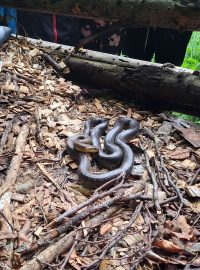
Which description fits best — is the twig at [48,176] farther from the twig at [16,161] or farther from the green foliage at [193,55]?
the green foliage at [193,55]

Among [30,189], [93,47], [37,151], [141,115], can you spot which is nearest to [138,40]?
[93,47]

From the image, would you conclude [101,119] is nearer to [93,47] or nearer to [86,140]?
[86,140]

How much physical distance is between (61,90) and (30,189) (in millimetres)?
2145

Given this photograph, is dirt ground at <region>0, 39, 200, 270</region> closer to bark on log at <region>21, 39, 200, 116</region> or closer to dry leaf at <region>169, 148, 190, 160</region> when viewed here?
dry leaf at <region>169, 148, 190, 160</region>

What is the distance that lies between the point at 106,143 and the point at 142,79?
1.41 meters

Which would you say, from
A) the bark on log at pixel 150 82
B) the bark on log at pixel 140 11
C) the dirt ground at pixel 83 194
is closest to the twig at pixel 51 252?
the dirt ground at pixel 83 194

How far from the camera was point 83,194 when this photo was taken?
3.11m

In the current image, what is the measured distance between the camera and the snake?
10.4 feet

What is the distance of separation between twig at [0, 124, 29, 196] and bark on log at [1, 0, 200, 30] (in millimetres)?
1489

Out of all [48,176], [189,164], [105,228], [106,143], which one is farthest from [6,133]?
[189,164]

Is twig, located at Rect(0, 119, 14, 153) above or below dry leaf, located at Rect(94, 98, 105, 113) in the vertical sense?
above

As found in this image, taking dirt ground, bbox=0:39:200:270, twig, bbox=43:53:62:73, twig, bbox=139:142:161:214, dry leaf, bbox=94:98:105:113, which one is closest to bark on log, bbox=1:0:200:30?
dirt ground, bbox=0:39:200:270

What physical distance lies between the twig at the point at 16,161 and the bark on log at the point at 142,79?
172cm

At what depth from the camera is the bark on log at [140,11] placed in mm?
2127
